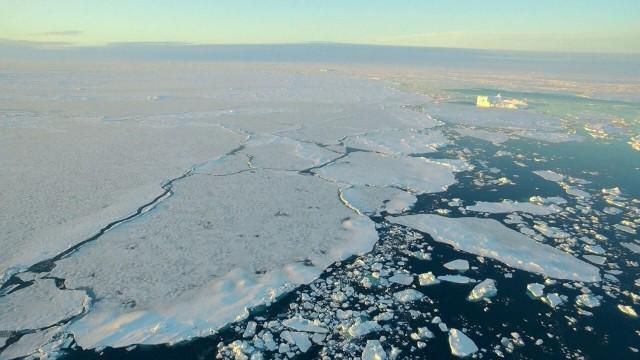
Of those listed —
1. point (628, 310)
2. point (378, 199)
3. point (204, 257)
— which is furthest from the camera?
point (378, 199)

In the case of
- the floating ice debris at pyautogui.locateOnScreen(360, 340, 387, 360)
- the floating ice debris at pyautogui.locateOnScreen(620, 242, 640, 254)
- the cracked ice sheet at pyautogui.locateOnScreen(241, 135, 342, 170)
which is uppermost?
the cracked ice sheet at pyautogui.locateOnScreen(241, 135, 342, 170)

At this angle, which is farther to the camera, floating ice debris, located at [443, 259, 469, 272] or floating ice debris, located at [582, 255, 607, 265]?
floating ice debris, located at [582, 255, 607, 265]

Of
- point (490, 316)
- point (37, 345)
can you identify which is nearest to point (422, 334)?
point (490, 316)

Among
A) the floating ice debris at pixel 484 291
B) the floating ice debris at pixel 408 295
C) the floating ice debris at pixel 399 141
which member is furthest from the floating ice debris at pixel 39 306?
the floating ice debris at pixel 399 141

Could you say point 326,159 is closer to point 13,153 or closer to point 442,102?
point 13,153

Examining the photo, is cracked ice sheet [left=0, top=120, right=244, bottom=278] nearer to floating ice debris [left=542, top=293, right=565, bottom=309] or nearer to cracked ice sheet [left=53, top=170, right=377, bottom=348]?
cracked ice sheet [left=53, top=170, right=377, bottom=348]

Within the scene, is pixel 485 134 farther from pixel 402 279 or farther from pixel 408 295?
pixel 408 295

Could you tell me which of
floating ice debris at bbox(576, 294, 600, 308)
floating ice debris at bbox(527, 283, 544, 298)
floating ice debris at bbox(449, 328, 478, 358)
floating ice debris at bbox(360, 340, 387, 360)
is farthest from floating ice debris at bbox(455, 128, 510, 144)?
floating ice debris at bbox(360, 340, 387, 360)
